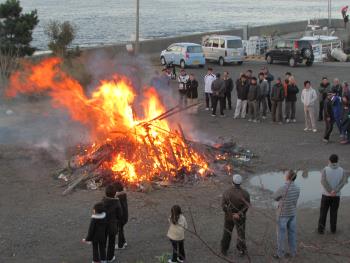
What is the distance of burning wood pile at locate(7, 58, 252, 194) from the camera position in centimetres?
1243

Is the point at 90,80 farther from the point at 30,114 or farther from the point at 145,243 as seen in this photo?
the point at 145,243

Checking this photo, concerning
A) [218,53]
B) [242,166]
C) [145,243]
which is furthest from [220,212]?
[218,53]

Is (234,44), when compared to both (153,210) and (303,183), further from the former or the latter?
(153,210)

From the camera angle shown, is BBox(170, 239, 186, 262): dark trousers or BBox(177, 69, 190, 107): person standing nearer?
BBox(170, 239, 186, 262): dark trousers

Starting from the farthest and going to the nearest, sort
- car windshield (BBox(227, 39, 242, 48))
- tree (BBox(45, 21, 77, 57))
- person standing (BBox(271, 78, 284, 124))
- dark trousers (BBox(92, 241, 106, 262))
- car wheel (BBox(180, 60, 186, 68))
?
car windshield (BBox(227, 39, 242, 48)) < car wheel (BBox(180, 60, 186, 68)) < tree (BBox(45, 21, 77, 57)) < person standing (BBox(271, 78, 284, 124)) < dark trousers (BBox(92, 241, 106, 262))

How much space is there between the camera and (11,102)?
2242cm

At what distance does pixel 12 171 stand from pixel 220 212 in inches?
217

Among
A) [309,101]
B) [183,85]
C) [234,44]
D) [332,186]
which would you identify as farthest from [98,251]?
[234,44]

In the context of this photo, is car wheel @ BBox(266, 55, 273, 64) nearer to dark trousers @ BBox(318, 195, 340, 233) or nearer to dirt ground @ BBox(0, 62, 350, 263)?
dirt ground @ BBox(0, 62, 350, 263)

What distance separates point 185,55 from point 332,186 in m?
23.3

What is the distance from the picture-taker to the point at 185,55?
3203 centimetres

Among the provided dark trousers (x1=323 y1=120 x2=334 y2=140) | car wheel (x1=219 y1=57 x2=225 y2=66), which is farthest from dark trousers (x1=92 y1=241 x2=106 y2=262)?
car wheel (x1=219 y1=57 x2=225 y2=66)

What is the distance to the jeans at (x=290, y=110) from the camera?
1845cm

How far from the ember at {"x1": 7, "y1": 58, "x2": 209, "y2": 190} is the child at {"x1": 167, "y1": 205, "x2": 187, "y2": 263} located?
374 centimetres
